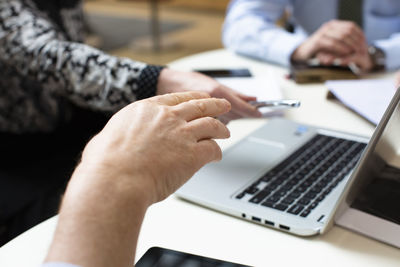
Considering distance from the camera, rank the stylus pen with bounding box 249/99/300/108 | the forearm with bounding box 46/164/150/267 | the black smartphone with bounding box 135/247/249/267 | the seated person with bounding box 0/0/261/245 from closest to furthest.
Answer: the forearm with bounding box 46/164/150/267
the black smartphone with bounding box 135/247/249/267
the stylus pen with bounding box 249/99/300/108
the seated person with bounding box 0/0/261/245

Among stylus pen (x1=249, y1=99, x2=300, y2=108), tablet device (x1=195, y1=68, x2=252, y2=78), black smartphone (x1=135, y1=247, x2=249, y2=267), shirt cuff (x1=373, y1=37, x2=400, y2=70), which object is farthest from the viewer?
shirt cuff (x1=373, y1=37, x2=400, y2=70)

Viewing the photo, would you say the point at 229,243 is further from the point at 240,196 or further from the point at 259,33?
the point at 259,33

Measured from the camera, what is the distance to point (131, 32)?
4578 mm

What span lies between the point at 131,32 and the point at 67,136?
362 centimetres

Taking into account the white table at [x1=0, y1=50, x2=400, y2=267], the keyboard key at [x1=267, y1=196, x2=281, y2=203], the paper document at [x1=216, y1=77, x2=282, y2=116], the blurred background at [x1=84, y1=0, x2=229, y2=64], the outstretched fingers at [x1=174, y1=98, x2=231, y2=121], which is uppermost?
the outstretched fingers at [x1=174, y1=98, x2=231, y2=121]

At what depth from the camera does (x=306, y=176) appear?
0.67m

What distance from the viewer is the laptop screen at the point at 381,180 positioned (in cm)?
56

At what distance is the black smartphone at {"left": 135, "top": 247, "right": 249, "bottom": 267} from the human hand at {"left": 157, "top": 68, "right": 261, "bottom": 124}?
0.29 m

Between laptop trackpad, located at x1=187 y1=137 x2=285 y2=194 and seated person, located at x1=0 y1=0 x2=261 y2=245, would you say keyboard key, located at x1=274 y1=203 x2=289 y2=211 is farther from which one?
seated person, located at x1=0 y1=0 x2=261 y2=245

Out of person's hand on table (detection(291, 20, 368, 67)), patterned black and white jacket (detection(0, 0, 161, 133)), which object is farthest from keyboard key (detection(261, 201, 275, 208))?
person's hand on table (detection(291, 20, 368, 67))

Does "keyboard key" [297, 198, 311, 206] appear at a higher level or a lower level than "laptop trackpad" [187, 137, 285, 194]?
higher

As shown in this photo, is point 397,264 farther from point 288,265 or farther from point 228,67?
point 228,67

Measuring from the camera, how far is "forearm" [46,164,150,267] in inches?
15.0

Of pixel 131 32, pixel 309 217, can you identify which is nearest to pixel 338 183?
pixel 309 217
